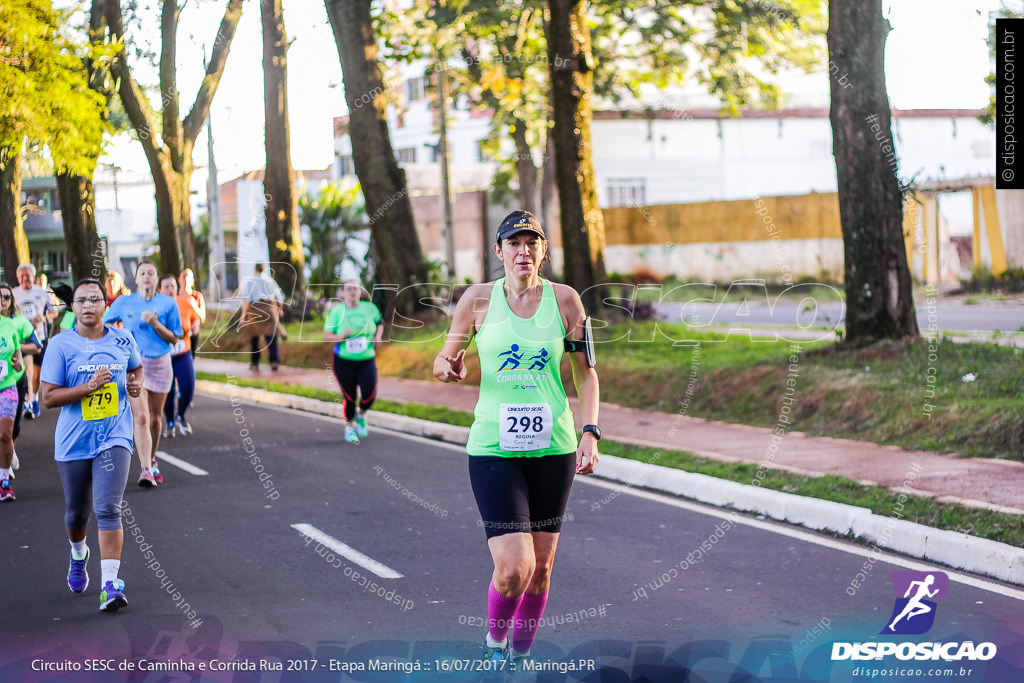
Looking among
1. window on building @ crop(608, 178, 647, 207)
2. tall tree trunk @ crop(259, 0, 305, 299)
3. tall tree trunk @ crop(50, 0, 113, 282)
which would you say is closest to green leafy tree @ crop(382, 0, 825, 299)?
tall tree trunk @ crop(259, 0, 305, 299)

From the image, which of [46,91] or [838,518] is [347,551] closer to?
[838,518]

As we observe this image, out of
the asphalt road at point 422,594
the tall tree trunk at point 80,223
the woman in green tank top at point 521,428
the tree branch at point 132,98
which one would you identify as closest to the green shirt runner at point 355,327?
the asphalt road at point 422,594

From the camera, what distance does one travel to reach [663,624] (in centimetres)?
651

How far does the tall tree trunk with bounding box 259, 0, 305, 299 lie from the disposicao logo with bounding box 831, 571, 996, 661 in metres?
Result: 23.6

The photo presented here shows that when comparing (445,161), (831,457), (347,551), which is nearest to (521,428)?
(347,551)

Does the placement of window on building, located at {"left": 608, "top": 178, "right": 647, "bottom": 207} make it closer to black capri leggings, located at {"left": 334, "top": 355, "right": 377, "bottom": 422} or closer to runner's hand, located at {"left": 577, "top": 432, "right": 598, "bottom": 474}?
black capri leggings, located at {"left": 334, "top": 355, "right": 377, "bottom": 422}

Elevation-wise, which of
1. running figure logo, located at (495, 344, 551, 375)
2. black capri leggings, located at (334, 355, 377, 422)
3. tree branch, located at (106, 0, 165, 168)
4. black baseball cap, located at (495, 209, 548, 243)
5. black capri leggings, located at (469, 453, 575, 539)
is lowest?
black capri leggings, located at (334, 355, 377, 422)

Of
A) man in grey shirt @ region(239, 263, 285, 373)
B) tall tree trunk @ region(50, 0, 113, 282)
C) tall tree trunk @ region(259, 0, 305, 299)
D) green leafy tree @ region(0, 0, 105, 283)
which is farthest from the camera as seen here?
tall tree trunk @ region(259, 0, 305, 299)

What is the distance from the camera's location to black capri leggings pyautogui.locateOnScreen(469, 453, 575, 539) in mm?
5219

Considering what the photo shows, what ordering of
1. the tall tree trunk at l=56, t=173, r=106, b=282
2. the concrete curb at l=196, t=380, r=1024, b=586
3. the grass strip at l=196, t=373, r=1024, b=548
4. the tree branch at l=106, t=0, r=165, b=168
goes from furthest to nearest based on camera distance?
the tall tree trunk at l=56, t=173, r=106, b=282 → the tree branch at l=106, t=0, r=165, b=168 → the grass strip at l=196, t=373, r=1024, b=548 → the concrete curb at l=196, t=380, r=1024, b=586

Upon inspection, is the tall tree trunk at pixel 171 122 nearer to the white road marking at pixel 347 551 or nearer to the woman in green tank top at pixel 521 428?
the white road marking at pixel 347 551

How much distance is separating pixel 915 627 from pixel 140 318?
7684 millimetres

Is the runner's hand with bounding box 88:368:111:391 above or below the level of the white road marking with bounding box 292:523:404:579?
above

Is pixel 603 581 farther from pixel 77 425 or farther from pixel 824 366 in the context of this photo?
pixel 824 366
